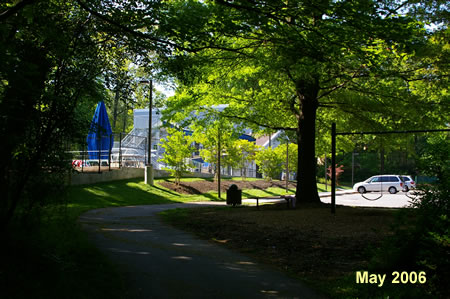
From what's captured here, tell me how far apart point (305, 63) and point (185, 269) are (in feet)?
18.4

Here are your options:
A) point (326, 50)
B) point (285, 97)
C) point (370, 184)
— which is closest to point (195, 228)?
point (326, 50)

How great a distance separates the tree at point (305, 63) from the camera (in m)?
8.23

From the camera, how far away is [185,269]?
6.23 metres

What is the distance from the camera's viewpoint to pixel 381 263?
5.55 m

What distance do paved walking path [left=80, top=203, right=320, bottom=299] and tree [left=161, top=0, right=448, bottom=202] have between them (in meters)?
3.21

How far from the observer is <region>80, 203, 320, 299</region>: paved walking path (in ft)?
16.9

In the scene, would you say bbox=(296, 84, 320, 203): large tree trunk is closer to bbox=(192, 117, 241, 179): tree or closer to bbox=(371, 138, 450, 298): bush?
bbox=(192, 117, 241, 179): tree

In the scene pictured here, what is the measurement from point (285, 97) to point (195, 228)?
29.0ft

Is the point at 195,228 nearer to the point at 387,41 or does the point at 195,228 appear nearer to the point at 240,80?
the point at 387,41

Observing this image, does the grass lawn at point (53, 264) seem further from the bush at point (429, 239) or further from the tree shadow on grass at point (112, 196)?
the tree shadow on grass at point (112, 196)

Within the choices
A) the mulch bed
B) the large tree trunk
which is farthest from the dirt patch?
the mulch bed

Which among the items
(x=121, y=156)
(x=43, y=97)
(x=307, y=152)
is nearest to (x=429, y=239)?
(x=43, y=97)

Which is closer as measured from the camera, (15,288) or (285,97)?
(15,288)

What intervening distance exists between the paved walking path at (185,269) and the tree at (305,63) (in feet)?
10.5
